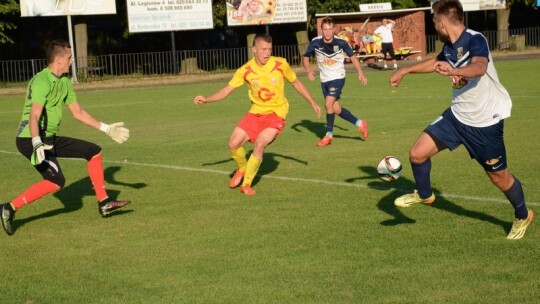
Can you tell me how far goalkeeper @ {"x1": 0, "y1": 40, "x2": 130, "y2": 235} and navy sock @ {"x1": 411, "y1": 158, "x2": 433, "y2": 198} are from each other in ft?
10.5

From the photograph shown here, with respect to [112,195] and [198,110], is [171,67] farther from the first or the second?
[112,195]

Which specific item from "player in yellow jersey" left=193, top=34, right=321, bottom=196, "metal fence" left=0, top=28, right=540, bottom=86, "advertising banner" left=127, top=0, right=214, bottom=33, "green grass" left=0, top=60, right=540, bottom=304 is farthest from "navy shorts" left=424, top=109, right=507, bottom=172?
"advertising banner" left=127, top=0, right=214, bottom=33

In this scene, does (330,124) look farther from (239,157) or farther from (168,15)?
(168,15)

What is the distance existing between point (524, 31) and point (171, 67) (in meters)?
20.4

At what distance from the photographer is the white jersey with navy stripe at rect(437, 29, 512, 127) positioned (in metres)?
7.62

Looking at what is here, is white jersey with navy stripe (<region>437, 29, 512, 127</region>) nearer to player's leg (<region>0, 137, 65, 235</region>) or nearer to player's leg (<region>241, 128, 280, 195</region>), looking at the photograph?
player's leg (<region>241, 128, 280, 195</region>)

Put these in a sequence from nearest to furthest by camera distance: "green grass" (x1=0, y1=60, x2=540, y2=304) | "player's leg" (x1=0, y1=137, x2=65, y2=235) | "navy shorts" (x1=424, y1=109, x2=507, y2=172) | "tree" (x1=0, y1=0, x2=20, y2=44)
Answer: "green grass" (x1=0, y1=60, x2=540, y2=304)
"navy shorts" (x1=424, y1=109, x2=507, y2=172)
"player's leg" (x1=0, y1=137, x2=65, y2=235)
"tree" (x1=0, y1=0, x2=20, y2=44)

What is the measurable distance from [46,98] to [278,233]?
2.85 metres

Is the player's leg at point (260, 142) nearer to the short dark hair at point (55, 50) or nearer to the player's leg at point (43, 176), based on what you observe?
the player's leg at point (43, 176)

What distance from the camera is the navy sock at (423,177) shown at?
8.30 m

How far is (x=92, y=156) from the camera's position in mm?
9602

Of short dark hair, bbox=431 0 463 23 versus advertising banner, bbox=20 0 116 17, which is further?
advertising banner, bbox=20 0 116 17

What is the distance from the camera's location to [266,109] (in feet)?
37.0

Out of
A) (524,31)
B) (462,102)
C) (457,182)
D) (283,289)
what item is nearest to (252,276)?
(283,289)
